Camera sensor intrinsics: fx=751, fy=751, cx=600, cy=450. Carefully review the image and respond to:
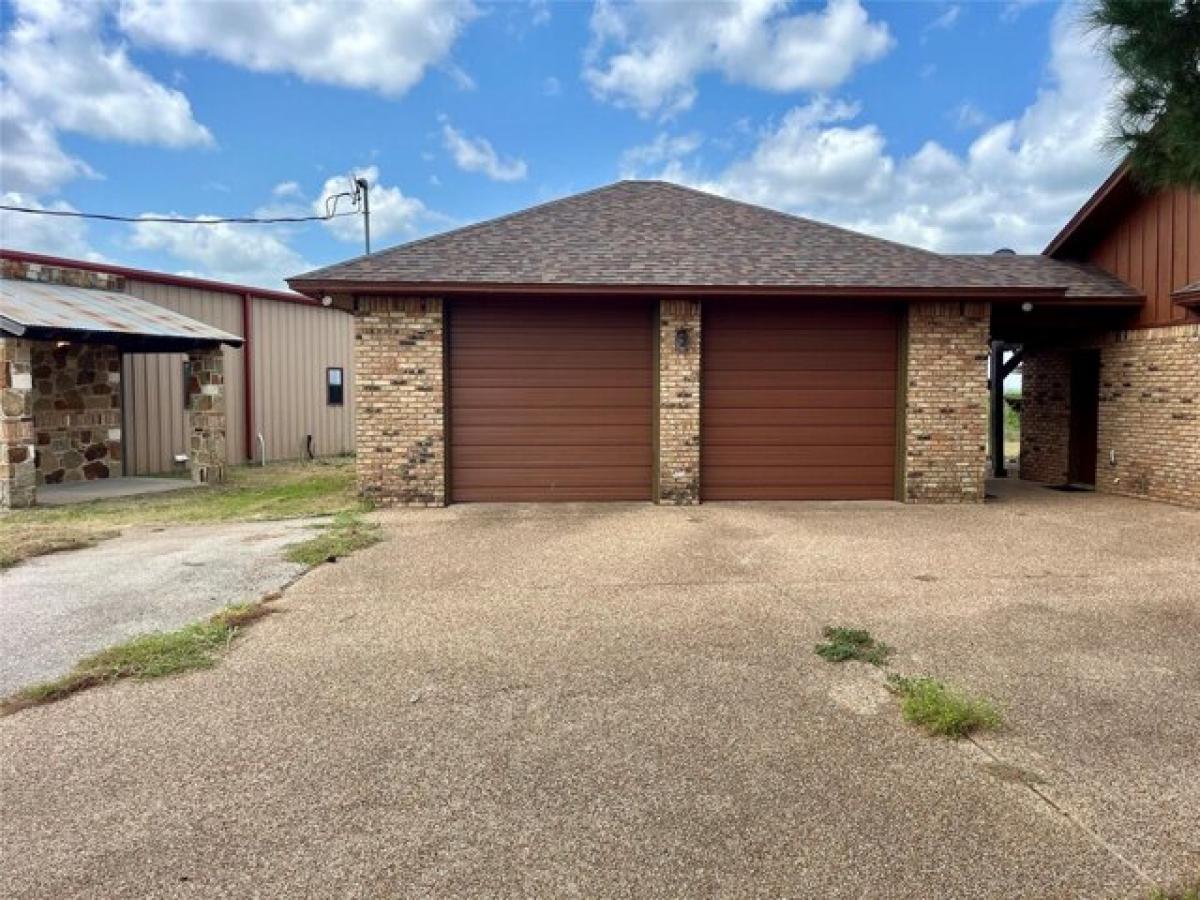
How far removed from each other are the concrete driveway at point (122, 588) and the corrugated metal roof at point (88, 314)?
3.50m

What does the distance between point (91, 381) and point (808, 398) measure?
11.6m

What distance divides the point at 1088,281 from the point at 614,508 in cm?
817

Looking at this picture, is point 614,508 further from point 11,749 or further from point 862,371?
point 11,749

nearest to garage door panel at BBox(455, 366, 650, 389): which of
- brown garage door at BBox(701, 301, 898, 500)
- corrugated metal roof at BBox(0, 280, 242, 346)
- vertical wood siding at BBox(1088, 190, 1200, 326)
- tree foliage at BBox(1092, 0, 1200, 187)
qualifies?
brown garage door at BBox(701, 301, 898, 500)

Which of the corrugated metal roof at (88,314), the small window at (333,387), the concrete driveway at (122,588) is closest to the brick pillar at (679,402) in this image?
the concrete driveway at (122,588)

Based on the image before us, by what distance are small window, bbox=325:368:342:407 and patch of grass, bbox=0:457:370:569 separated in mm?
4912

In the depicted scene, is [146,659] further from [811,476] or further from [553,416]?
[811,476]

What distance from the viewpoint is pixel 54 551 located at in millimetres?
7230

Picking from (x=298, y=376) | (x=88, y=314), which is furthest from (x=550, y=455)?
(x=298, y=376)

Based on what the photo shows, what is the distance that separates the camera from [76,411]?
12438mm

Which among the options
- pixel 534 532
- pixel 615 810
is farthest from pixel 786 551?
pixel 615 810

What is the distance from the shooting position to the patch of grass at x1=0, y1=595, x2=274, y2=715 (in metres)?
3.72

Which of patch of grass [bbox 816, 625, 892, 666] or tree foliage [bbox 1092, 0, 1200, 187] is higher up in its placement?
tree foliage [bbox 1092, 0, 1200, 187]

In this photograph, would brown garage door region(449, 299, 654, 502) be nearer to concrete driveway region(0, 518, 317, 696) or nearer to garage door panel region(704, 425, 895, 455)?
garage door panel region(704, 425, 895, 455)
